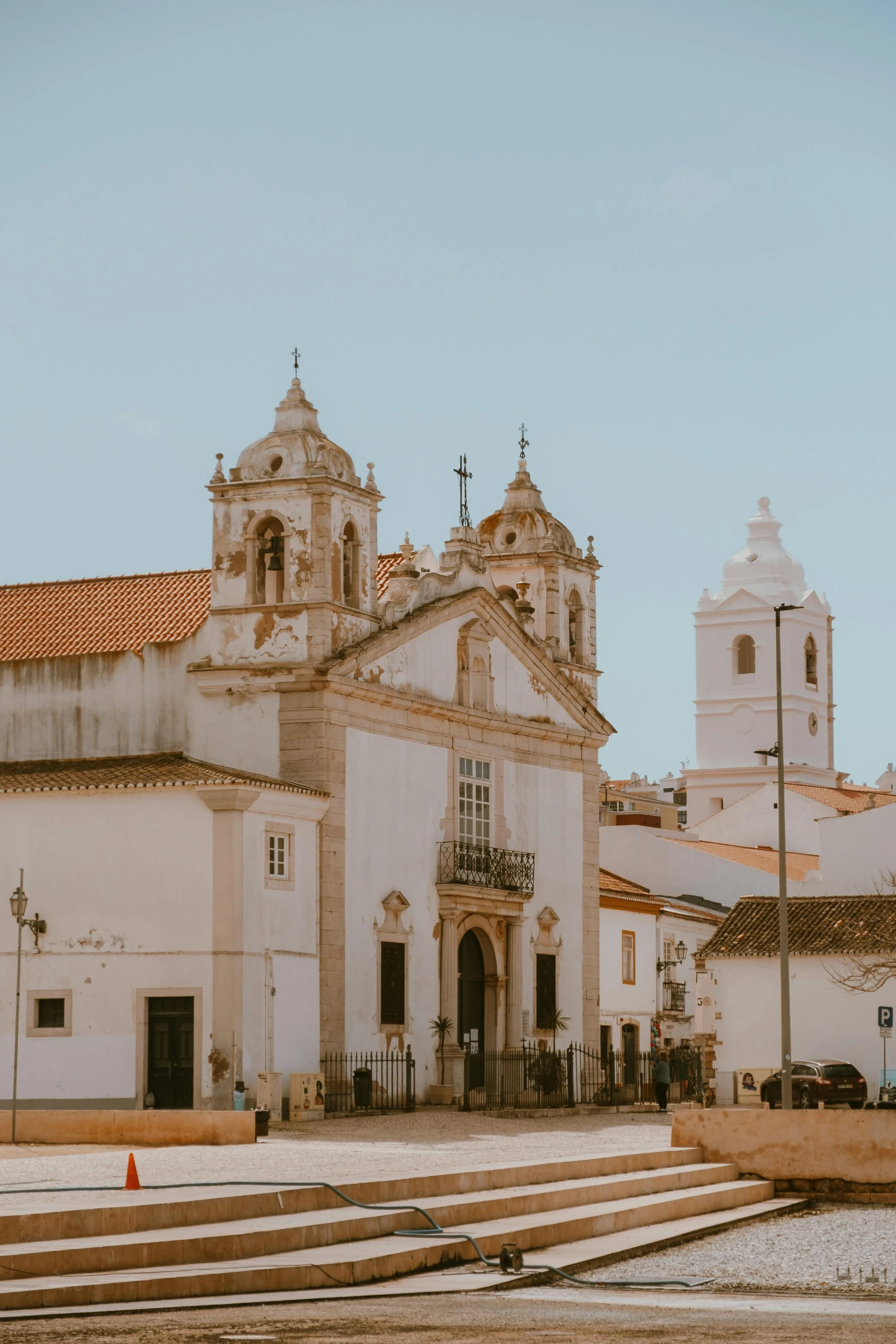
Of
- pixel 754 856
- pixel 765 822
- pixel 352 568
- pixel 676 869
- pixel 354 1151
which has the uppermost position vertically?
pixel 352 568

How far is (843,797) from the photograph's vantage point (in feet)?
251

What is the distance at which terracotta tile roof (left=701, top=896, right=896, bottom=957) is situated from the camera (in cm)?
4409

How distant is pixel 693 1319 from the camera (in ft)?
48.4

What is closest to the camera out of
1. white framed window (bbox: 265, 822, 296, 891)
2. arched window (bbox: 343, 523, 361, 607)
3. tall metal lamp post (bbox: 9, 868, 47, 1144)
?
tall metal lamp post (bbox: 9, 868, 47, 1144)

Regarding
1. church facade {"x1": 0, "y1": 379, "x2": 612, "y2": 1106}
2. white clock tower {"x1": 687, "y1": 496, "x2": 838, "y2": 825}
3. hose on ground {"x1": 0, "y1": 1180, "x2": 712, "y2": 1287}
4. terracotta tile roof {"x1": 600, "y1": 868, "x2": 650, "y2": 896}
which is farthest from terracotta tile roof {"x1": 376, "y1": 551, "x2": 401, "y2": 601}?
white clock tower {"x1": 687, "y1": 496, "x2": 838, "y2": 825}

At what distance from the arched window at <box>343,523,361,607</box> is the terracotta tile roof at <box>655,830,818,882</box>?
2517cm

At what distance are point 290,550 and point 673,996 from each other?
21380 millimetres

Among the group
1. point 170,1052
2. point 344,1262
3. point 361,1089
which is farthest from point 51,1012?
point 344,1262

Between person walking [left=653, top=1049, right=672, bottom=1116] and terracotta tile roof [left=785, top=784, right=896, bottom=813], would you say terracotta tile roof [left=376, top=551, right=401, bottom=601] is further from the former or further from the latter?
terracotta tile roof [left=785, top=784, right=896, bottom=813]

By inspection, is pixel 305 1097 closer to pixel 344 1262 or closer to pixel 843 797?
pixel 344 1262

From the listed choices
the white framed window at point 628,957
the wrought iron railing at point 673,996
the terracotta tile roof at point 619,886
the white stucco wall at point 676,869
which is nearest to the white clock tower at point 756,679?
the white stucco wall at point 676,869

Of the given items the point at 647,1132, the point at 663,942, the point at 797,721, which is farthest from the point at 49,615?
the point at 797,721

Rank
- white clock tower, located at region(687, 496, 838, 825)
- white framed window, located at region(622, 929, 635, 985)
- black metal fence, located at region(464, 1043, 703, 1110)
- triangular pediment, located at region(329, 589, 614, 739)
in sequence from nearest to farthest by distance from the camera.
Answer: triangular pediment, located at region(329, 589, 614, 739), black metal fence, located at region(464, 1043, 703, 1110), white framed window, located at region(622, 929, 635, 985), white clock tower, located at region(687, 496, 838, 825)

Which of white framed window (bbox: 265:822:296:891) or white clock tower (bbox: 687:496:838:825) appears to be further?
white clock tower (bbox: 687:496:838:825)
